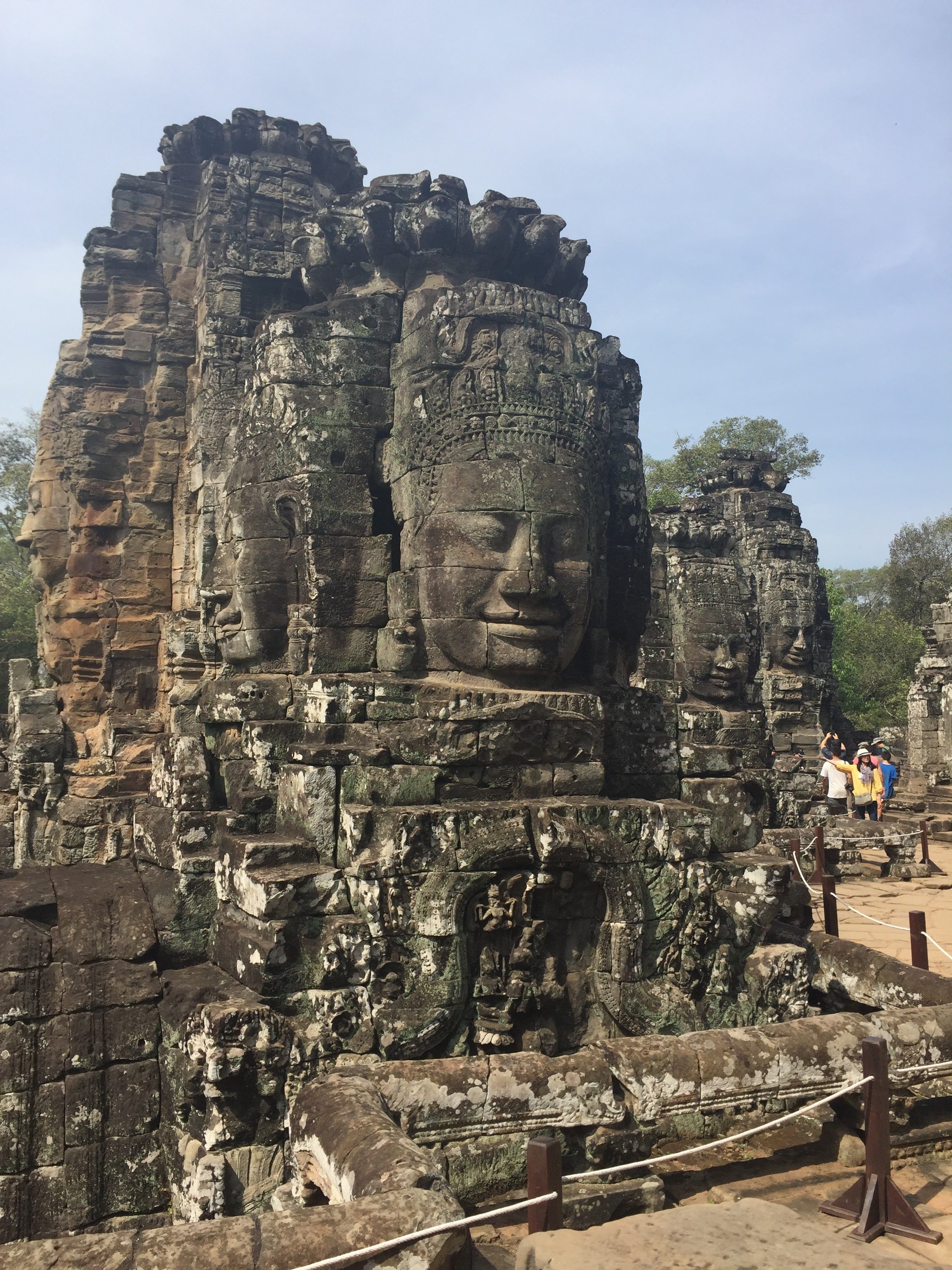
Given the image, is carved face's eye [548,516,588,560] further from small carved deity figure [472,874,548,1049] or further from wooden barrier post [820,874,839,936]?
wooden barrier post [820,874,839,936]

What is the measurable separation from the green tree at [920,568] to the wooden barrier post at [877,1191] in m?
39.4

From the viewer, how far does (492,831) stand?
15.1 ft

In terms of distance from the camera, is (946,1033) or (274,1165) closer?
(274,1165)

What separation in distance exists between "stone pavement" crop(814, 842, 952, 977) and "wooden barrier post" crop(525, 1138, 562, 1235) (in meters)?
5.12

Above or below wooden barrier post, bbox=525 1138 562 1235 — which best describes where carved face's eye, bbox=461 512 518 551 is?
above

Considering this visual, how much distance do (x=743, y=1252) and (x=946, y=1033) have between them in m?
1.87

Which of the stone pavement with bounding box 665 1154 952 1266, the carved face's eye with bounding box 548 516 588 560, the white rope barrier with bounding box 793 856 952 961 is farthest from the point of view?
the white rope barrier with bounding box 793 856 952 961

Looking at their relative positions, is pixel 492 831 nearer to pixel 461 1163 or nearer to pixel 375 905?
A: pixel 375 905

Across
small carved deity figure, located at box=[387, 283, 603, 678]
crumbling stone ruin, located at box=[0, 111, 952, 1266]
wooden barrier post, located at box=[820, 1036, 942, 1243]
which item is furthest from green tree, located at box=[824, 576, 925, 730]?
wooden barrier post, located at box=[820, 1036, 942, 1243]

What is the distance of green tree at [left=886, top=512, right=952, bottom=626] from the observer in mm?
39938

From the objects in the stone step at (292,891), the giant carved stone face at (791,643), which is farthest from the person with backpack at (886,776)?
the stone step at (292,891)

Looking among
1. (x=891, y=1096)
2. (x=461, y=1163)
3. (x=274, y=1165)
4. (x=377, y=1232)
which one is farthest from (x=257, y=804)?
(x=891, y=1096)

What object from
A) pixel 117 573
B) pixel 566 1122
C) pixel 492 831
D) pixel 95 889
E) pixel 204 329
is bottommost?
→ pixel 566 1122

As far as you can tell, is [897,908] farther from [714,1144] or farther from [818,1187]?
[714,1144]
